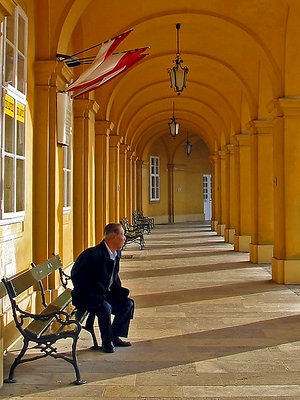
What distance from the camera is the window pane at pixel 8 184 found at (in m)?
6.46

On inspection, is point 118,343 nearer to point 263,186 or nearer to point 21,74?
point 21,74

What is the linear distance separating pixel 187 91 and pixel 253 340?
14830 mm

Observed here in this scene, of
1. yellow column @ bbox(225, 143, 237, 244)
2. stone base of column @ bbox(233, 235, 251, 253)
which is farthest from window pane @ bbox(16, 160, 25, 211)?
yellow column @ bbox(225, 143, 237, 244)

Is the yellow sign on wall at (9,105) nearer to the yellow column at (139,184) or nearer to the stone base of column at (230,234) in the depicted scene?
the stone base of column at (230,234)

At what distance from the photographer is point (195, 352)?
594 centimetres

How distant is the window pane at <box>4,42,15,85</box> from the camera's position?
253 inches

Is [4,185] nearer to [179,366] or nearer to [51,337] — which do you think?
[51,337]

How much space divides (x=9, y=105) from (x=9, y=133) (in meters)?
0.33

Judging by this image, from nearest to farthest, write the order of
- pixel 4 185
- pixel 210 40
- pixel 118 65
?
pixel 4 185, pixel 118 65, pixel 210 40

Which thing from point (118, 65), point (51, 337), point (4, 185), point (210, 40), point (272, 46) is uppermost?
point (210, 40)

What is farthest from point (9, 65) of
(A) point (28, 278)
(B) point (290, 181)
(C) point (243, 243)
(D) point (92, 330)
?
(C) point (243, 243)

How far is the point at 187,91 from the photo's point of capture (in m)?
20.2

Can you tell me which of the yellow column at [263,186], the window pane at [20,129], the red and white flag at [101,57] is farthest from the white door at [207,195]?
Result: the window pane at [20,129]

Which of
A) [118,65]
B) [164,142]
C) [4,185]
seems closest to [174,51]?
[118,65]
